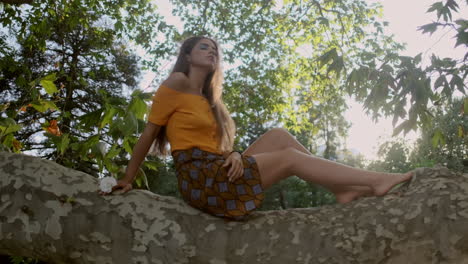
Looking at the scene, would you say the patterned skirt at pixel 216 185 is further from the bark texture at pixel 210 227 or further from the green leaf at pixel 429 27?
the green leaf at pixel 429 27

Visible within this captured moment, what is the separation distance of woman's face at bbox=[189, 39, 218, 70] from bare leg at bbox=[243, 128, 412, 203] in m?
0.67

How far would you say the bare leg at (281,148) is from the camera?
207 centimetres

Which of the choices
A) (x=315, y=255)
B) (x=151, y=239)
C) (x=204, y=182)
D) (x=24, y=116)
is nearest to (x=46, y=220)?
(x=151, y=239)

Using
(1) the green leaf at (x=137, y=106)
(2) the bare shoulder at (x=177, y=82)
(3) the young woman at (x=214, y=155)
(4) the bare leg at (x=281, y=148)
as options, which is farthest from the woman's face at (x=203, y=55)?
(4) the bare leg at (x=281, y=148)

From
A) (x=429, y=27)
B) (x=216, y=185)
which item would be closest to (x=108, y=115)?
Answer: (x=216, y=185)

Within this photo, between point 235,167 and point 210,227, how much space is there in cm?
46

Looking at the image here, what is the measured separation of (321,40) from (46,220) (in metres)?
8.07

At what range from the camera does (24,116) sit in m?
12.0

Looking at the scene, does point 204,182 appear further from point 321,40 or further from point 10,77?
point 10,77

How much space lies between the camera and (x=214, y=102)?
9.24 feet

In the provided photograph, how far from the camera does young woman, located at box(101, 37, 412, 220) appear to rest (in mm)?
2086

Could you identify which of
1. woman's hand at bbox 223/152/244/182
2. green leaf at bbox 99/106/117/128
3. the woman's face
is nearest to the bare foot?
woman's hand at bbox 223/152/244/182

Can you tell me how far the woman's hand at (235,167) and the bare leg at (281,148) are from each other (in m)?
0.13

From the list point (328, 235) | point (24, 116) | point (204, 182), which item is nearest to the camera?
point (328, 235)
